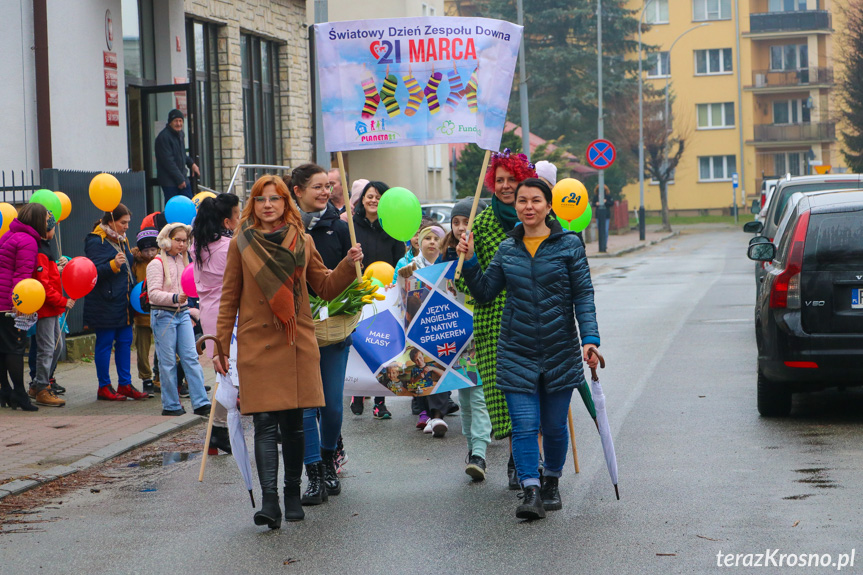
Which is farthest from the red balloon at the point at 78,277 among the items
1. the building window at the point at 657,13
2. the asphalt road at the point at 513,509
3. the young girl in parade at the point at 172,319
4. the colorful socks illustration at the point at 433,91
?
the building window at the point at 657,13

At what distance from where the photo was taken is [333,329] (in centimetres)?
686

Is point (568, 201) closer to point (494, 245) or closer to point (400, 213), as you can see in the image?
point (400, 213)

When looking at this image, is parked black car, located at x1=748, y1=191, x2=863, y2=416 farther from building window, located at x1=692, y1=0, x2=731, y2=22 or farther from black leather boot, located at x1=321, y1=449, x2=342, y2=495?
building window, located at x1=692, y1=0, x2=731, y2=22

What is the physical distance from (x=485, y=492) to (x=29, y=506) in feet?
9.03

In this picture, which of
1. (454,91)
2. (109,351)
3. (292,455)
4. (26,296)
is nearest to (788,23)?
(109,351)

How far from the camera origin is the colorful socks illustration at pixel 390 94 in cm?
748

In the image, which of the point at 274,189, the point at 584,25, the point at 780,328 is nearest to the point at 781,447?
the point at 780,328

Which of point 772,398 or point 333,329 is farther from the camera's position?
point 772,398

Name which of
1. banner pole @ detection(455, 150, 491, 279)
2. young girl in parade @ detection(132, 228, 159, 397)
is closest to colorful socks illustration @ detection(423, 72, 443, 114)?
banner pole @ detection(455, 150, 491, 279)

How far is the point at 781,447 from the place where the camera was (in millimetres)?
7926

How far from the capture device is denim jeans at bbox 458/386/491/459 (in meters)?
7.48

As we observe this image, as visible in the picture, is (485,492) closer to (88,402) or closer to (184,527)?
(184,527)

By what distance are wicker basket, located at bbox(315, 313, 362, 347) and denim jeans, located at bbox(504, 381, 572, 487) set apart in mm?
1063

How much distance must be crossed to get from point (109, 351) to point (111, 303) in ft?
1.74
